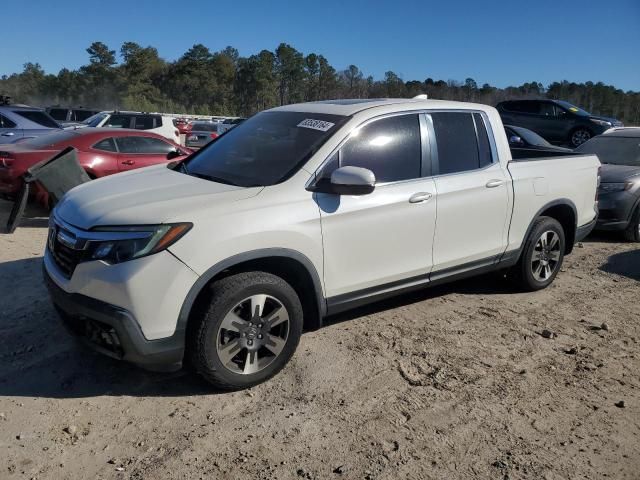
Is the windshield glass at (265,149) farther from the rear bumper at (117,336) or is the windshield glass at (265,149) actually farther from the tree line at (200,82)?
the tree line at (200,82)

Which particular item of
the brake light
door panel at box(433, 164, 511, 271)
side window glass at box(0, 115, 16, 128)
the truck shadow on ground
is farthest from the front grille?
side window glass at box(0, 115, 16, 128)

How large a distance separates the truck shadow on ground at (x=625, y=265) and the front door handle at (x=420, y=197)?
11.4ft

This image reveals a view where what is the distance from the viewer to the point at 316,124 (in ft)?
13.1

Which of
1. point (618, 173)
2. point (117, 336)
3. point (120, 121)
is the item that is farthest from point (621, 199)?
point (120, 121)

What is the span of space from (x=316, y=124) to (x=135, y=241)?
165 centimetres

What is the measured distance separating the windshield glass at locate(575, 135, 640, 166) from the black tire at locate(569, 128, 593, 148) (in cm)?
965

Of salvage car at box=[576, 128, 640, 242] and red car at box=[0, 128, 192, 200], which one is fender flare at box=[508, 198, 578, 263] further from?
red car at box=[0, 128, 192, 200]

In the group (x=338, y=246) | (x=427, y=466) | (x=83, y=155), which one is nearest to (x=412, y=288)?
(x=338, y=246)

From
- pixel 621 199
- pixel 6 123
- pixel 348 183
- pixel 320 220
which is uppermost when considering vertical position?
pixel 6 123

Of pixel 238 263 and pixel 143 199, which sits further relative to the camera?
pixel 143 199

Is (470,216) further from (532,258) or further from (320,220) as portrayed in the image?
(320,220)

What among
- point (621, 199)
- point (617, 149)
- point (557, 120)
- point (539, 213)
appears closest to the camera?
point (539, 213)

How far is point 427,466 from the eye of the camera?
277 centimetres

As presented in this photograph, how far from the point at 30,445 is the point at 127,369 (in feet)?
2.80
